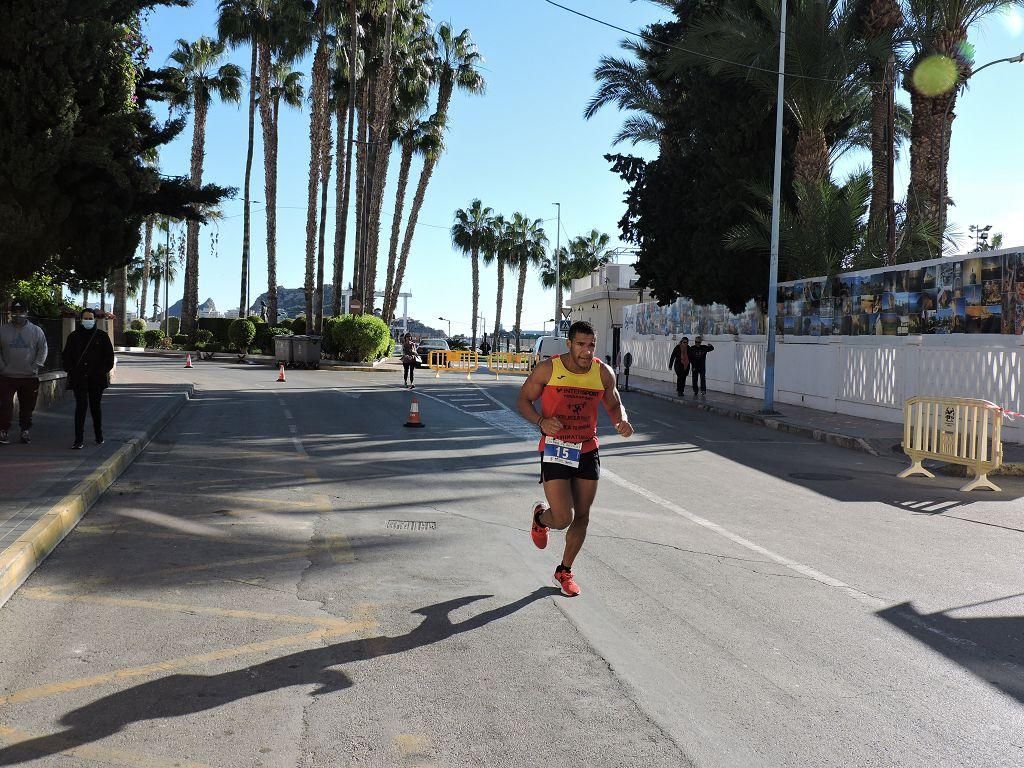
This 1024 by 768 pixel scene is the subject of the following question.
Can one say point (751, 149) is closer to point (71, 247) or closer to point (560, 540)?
point (71, 247)

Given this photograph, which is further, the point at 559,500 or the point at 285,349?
the point at 285,349

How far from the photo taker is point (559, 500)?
244 inches

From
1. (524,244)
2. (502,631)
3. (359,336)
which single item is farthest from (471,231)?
(502,631)

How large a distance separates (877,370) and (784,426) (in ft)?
8.66

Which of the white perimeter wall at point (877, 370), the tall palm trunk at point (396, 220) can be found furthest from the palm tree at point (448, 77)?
the white perimeter wall at point (877, 370)

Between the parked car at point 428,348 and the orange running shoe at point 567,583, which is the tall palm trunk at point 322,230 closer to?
the parked car at point 428,348

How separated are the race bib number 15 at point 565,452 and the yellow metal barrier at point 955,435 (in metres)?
7.76

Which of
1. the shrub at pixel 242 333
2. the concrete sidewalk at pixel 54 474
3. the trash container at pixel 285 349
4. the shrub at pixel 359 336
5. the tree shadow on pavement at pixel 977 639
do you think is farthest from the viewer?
the shrub at pixel 242 333

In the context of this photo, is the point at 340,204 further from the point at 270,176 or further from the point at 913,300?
the point at 913,300

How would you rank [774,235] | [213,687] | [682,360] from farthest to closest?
[682,360] → [774,235] → [213,687]

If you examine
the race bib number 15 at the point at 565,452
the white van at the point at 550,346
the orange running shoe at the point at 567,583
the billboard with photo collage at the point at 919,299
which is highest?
the billboard with photo collage at the point at 919,299

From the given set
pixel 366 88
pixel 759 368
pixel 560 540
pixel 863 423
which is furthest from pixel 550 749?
pixel 366 88

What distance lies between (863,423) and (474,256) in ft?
229

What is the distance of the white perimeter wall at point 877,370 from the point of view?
1620 cm
